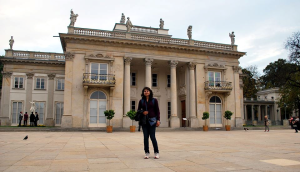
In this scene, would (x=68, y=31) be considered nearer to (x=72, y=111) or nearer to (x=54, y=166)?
(x=72, y=111)

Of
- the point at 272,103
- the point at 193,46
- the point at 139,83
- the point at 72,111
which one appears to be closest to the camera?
the point at 72,111

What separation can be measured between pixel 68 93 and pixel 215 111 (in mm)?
16940

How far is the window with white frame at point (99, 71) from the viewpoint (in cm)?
2539

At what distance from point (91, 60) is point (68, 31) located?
12.0 ft

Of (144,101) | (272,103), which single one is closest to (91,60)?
(144,101)

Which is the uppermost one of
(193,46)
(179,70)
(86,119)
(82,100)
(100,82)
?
(193,46)

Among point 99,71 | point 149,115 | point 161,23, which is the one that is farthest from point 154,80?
point 149,115

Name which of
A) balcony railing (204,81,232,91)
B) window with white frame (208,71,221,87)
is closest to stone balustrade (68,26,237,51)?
window with white frame (208,71,221,87)

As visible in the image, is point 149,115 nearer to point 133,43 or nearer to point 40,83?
point 133,43

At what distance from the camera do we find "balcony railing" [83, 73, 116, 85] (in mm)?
24828

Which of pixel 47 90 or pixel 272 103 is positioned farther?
pixel 272 103

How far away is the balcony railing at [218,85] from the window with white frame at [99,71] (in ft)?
38.4

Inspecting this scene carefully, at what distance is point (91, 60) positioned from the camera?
84.8ft

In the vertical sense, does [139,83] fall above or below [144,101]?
above
